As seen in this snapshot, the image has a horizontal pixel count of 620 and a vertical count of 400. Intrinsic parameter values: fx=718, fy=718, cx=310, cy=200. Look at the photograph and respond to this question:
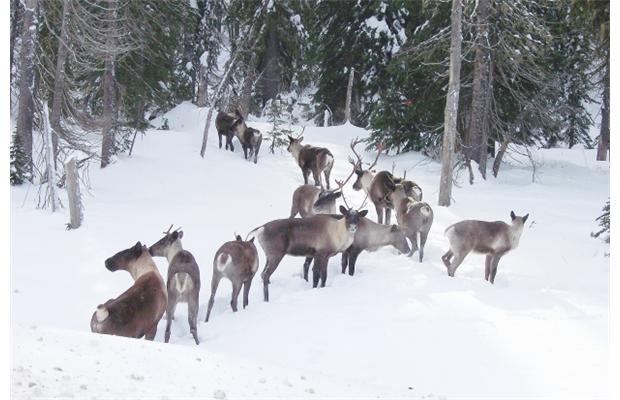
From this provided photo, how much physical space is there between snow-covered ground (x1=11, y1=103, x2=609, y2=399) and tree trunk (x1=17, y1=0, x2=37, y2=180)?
4.81 feet

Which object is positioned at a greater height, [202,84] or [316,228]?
[202,84]

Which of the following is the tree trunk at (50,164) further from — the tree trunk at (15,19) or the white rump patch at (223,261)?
the tree trunk at (15,19)

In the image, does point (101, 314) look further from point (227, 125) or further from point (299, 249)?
point (227, 125)

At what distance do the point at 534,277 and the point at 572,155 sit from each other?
1594 cm

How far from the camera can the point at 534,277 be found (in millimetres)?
10375

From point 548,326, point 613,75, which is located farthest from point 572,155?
point 613,75

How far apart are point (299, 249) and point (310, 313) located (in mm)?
1336

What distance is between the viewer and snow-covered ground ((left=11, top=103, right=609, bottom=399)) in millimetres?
4973

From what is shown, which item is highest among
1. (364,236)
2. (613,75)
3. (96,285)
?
(613,75)

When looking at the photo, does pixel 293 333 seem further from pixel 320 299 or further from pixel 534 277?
pixel 534 277

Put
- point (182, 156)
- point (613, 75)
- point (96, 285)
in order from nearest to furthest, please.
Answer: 1. point (613, 75)
2. point (96, 285)
3. point (182, 156)

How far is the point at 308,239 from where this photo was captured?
9.51m

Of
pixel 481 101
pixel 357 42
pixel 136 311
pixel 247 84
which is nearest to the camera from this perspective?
pixel 136 311

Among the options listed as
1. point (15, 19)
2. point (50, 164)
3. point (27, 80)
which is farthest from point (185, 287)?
point (15, 19)
